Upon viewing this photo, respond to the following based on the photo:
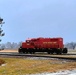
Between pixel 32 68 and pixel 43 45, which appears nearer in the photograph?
pixel 32 68

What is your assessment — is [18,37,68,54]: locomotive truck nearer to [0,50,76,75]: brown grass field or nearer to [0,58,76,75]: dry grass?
[0,50,76,75]: brown grass field

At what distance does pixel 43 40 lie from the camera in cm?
7119

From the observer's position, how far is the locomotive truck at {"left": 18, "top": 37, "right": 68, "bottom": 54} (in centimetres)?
6677

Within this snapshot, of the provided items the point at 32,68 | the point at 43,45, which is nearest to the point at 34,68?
the point at 32,68

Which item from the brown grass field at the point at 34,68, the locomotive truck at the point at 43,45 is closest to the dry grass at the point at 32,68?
the brown grass field at the point at 34,68

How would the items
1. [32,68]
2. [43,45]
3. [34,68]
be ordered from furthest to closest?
[43,45]
[32,68]
[34,68]

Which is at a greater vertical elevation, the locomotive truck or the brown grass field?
the locomotive truck

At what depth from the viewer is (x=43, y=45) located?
69.6 meters

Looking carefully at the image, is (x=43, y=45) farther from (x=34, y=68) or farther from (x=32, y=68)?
(x=34, y=68)

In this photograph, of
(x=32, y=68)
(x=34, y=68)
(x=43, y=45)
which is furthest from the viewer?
(x=43, y=45)

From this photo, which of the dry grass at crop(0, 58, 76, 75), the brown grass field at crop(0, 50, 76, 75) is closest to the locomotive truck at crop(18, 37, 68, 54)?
the brown grass field at crop(0, 50, 76, 75)

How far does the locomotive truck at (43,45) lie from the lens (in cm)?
6677

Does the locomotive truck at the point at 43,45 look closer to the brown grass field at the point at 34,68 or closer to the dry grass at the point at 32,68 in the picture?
the brown grass field at the point at 34,68

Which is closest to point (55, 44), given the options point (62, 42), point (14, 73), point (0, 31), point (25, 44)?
point (62, 42)
